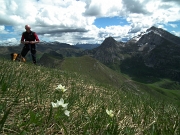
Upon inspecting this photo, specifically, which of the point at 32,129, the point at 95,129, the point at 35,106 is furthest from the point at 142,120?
the point at 32,129

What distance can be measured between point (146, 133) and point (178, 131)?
0.58 metres

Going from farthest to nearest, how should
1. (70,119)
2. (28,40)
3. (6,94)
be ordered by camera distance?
(28,40)
(6,94)
(70,119)

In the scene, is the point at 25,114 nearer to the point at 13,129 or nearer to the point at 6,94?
the point at 13,129

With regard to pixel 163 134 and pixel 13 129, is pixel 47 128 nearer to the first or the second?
pixel 13 129

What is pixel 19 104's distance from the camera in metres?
4.22

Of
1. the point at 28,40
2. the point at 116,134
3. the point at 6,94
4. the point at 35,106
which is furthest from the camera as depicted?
the point at 28,40

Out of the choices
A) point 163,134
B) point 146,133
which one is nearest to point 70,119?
point 146,133

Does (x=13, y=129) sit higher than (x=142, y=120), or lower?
higher

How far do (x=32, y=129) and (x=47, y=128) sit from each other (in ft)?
0.84

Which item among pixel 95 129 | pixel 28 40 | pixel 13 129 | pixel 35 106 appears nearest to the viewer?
pixel 13 129

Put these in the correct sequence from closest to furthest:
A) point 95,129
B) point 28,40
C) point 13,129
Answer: point 13,129
point 95,129
point 28,40

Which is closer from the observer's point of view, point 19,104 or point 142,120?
point 19,104

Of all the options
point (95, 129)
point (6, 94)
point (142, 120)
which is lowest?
point (142, 120)

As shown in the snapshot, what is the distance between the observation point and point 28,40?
20734mm
